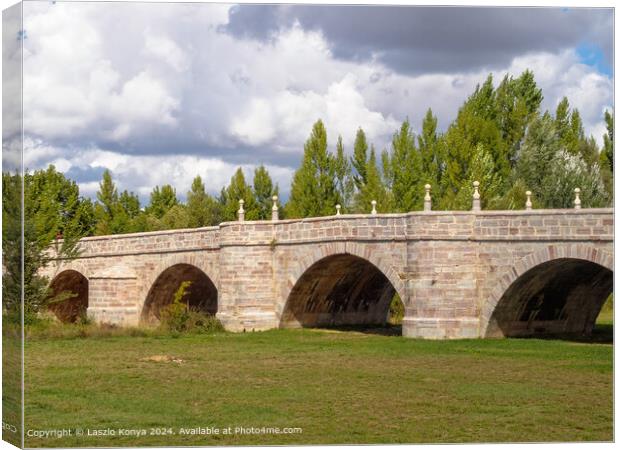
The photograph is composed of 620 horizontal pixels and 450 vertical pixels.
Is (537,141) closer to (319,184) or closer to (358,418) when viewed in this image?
(319,184)

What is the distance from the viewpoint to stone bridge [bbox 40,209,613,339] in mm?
23703

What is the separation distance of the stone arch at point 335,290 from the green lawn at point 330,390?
3.15 metres

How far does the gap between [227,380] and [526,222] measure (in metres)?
8.54

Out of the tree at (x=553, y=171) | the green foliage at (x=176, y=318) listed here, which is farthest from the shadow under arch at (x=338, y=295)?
the tree at (x=553, y=171)

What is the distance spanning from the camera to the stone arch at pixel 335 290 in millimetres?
28797

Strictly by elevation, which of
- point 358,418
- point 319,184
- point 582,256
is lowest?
point 358,418

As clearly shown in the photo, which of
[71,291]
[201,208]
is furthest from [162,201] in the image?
[71,291]

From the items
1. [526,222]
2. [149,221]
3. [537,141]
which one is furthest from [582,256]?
[149,221]

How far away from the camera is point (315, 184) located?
34781 millimetres

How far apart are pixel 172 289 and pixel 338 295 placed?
814 centimetres

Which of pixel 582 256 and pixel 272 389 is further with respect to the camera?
pixel 582 256

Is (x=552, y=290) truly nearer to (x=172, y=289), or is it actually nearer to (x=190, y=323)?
(x=190, y=323)

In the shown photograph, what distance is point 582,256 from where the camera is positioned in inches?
883

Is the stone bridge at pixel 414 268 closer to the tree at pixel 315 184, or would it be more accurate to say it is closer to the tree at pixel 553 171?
the tree at pixel 553 171
